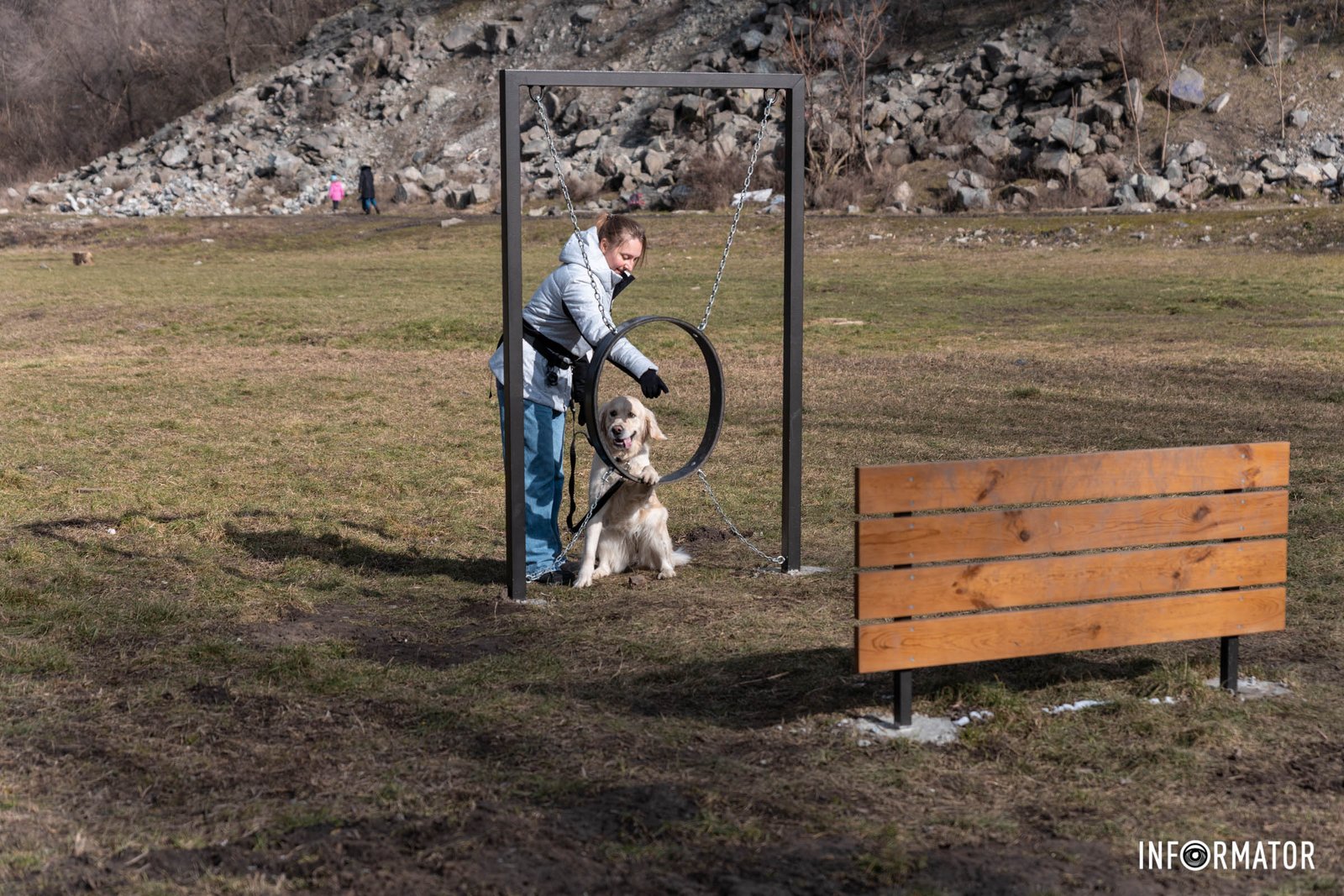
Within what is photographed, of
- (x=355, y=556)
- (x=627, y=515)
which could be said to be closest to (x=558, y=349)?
(x=627, y=515)

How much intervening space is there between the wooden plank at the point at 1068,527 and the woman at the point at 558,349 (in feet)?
7.27

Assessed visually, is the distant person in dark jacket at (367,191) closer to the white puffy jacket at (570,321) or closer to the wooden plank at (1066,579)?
the white puffy jacket at (570,321)

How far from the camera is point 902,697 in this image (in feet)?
14.9

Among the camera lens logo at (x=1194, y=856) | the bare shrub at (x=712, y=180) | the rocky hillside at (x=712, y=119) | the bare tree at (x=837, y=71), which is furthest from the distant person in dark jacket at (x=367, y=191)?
the camera lens logo at (x=1194, y=856)

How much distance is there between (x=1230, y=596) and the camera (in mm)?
4836

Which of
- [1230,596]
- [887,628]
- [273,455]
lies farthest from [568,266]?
[273,455]

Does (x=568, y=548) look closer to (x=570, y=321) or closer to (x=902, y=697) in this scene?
(x=570, y=321)

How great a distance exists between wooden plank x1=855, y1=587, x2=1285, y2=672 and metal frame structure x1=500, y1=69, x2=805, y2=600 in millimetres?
A: 2270

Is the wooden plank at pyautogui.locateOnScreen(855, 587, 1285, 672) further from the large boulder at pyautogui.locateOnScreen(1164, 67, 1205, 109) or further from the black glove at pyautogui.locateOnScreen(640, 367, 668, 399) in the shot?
the large boulder at pyautogui.locateOnScreen(1164, 67, 1205, 109)

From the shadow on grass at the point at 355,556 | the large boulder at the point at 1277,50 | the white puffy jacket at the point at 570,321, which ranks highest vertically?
the large boulder at the point at 1277,50

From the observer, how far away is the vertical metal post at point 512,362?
6.23 meters

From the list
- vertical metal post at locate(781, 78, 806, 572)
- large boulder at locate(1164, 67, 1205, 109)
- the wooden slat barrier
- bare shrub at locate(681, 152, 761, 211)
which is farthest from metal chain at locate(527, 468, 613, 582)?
large boulder at locate(1164, 67, 1205, 109)

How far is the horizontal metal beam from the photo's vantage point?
6129 mm

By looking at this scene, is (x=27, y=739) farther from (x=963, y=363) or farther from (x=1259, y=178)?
(x=1259, y=178)
